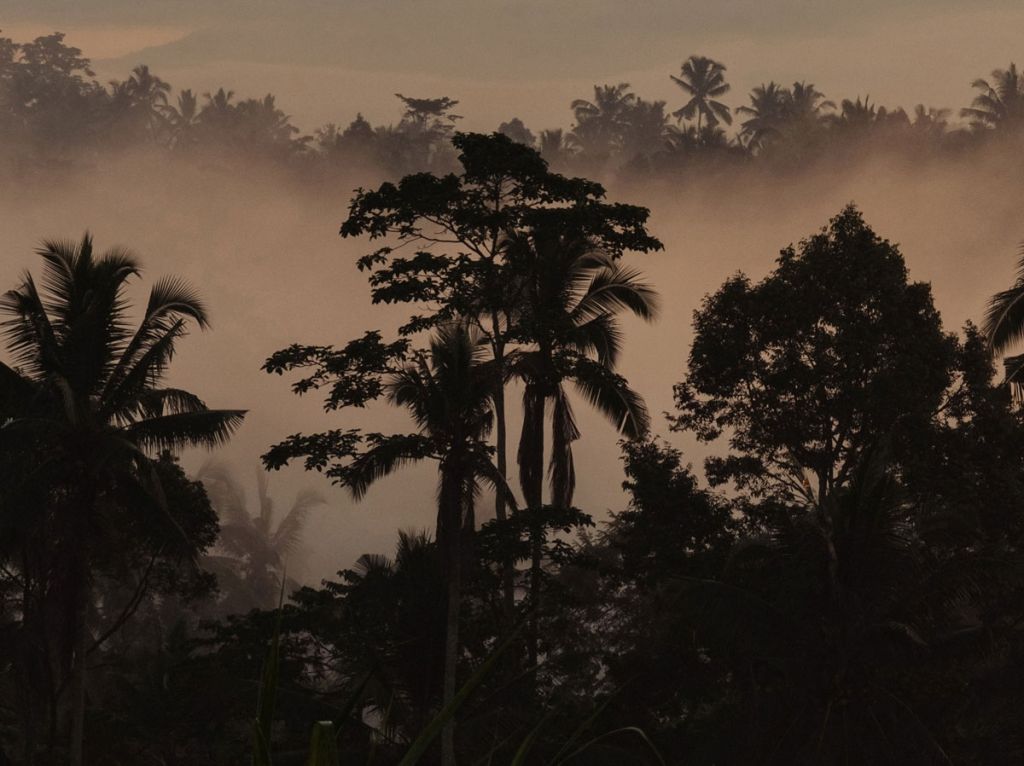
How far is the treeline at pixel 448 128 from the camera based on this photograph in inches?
5428

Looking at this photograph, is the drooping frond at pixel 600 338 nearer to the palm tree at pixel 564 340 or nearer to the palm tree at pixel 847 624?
the palm tree at pixel 564 340

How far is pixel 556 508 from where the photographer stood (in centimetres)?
2769

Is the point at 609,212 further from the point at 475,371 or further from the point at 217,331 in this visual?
the point at 217,331

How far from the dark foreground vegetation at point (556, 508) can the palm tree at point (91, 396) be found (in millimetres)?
55

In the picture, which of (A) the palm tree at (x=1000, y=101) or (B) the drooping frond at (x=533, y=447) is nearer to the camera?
(B) the drooping frond at (x=533, y=447)

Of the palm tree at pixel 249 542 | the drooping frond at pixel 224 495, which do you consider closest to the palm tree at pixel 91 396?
the palm tree at pixel 249 542

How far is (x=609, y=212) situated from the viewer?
2978cm

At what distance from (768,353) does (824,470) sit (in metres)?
2.64

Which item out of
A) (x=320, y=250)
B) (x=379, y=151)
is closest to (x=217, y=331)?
(x=320, y=250)

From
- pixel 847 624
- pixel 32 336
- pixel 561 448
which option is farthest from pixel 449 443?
pixel 561 448

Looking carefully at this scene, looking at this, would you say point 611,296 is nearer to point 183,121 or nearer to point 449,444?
point 449,444

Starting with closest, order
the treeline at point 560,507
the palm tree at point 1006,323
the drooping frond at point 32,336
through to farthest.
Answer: the treeline at point 560,507
the drooping frond at point 32,336
the palm tree at point 1006,323

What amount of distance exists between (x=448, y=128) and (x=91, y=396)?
140 metres

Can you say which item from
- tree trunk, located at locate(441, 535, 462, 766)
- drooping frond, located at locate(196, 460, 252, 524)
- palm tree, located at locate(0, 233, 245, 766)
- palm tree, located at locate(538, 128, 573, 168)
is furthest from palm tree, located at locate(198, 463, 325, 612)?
tree trunk, located at locate(441, 535, 462, 766)
